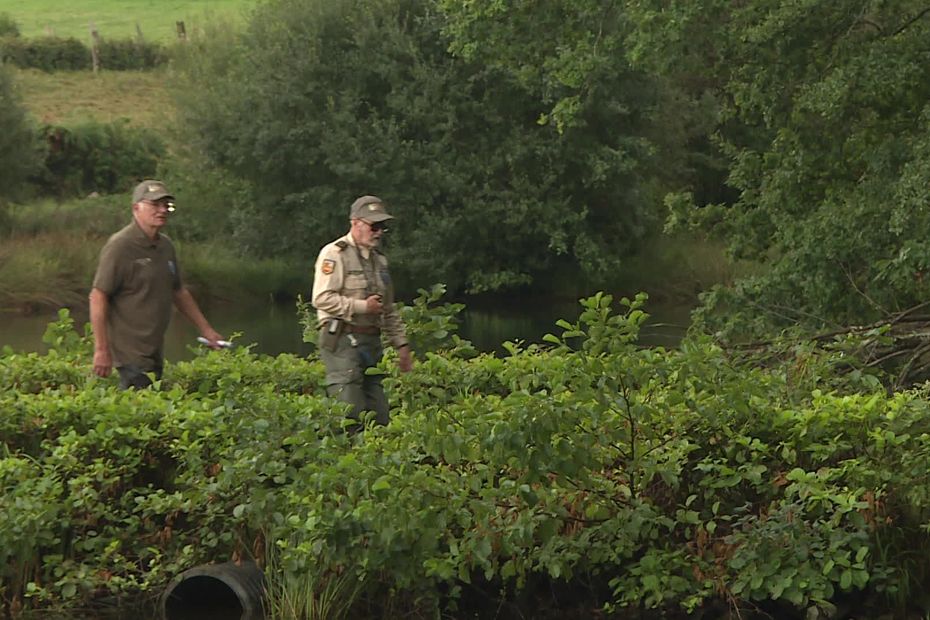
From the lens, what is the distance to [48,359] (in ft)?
41.1

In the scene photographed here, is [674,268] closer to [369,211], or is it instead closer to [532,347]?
[532,347]

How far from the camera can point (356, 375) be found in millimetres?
10180

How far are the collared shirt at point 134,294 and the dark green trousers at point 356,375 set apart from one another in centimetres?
120

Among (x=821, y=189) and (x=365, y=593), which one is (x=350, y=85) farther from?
(x=365, y=593)

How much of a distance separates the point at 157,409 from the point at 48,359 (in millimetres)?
3276

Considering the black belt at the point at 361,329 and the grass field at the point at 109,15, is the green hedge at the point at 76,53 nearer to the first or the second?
the grass field at the point at 109,15

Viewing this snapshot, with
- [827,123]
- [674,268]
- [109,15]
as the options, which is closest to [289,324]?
[674,268]

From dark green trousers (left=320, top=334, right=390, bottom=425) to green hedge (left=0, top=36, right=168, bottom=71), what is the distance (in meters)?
57.5

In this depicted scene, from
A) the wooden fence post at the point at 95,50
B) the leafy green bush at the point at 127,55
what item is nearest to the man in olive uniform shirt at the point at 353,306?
the wooden fence post at the point at 95,50

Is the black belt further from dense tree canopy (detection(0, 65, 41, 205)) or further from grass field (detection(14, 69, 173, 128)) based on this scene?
grass field (detection(14, 69, 173, 128))

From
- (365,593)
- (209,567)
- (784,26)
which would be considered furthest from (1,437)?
(784,26)

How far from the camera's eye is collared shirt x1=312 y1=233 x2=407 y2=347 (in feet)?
33.2

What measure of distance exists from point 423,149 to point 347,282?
31.0 meters

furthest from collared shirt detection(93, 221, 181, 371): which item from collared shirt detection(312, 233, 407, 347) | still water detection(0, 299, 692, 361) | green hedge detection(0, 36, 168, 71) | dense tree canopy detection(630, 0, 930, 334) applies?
green hedge detection(0, 36, 168, 71)
